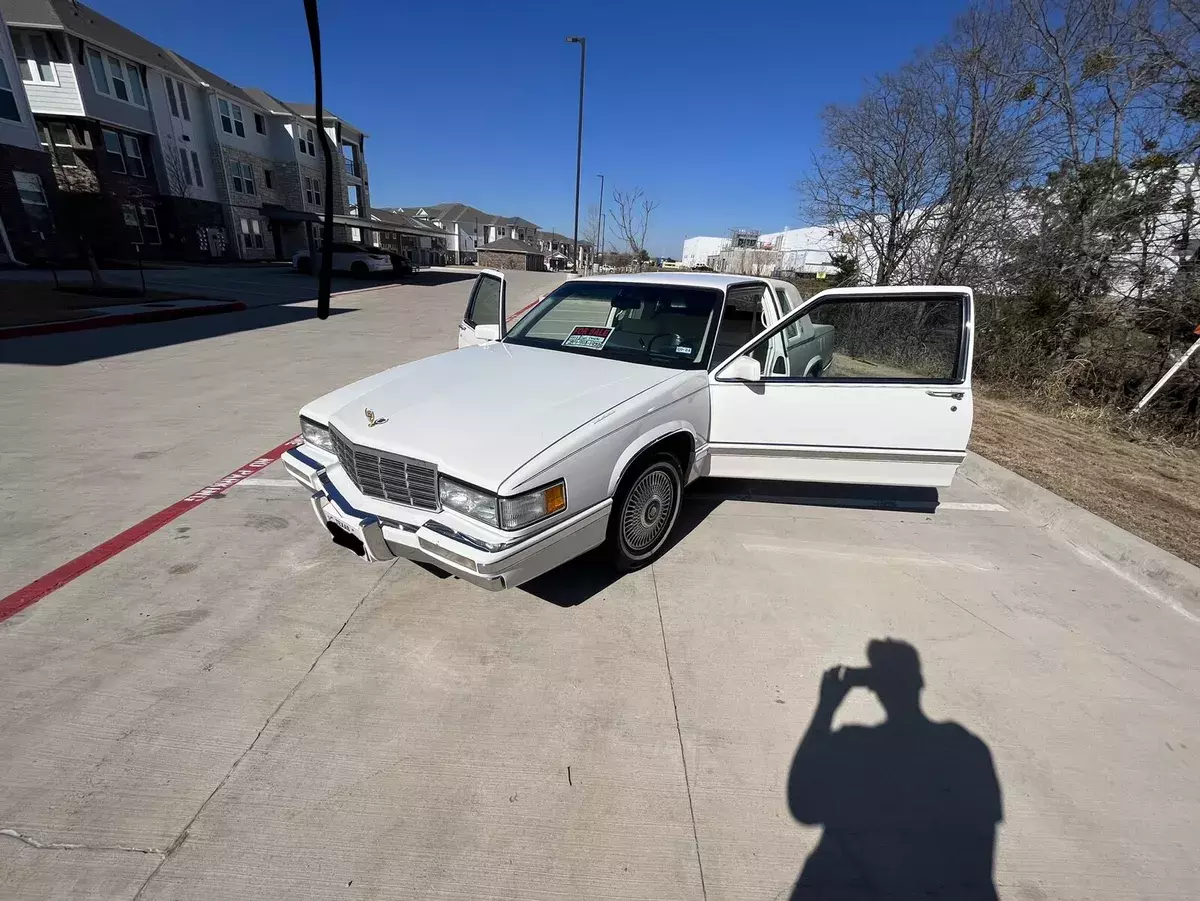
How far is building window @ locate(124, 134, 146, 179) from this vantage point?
25.5 m

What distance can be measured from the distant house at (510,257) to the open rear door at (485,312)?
5944cm

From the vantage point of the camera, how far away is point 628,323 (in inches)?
153

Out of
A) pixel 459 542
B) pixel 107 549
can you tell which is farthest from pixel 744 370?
pixel 107 549

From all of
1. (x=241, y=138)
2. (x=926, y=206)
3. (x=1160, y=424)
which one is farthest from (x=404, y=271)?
(x=1160, y=424)

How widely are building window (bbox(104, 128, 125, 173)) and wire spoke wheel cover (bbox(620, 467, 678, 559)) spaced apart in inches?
1315

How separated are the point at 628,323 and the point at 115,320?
38.7 ft

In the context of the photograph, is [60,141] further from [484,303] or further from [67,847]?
[67,847]

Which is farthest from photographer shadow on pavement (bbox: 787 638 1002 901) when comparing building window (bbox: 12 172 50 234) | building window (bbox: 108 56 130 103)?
building window (bbox: 108 56 130 103)

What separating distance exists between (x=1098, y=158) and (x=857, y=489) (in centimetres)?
765

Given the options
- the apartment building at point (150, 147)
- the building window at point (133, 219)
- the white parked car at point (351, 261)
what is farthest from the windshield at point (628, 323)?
the building window at point (133, 219)

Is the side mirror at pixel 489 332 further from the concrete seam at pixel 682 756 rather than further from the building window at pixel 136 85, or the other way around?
the building window at pixel 136 85

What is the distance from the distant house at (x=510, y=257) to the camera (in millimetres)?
62969

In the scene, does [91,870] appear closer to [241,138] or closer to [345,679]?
[345,679]

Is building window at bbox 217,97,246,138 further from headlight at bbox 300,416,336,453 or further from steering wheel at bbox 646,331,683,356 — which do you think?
steering wheel at bbox 646,331,683,356
